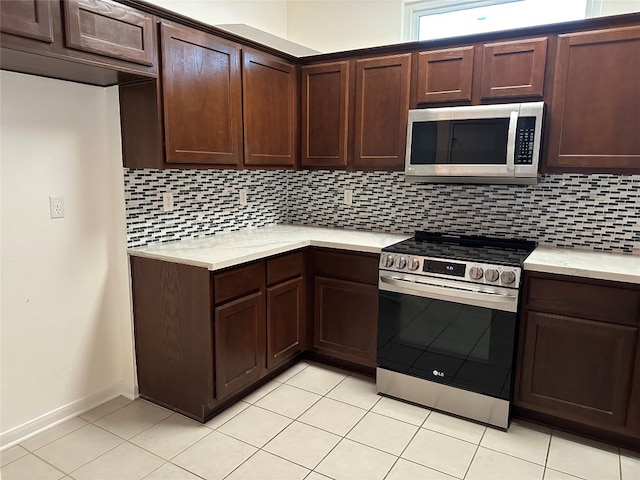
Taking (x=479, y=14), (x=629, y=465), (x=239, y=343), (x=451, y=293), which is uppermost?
(x=479, y=14)

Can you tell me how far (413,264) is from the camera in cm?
251

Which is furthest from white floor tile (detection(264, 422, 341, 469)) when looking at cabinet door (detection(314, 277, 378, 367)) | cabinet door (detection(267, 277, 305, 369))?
cabinet door (detection(314, 277, 378, 367))

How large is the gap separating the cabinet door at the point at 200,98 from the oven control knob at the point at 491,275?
5.30 ft

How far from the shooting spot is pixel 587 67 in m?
2.34

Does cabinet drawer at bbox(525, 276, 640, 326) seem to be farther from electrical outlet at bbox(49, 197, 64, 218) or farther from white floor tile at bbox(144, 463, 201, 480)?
electrical outlet at bbox(49, 197, 64, 218)

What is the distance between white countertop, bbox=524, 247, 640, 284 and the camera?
2094mm

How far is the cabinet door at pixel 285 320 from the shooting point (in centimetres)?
275

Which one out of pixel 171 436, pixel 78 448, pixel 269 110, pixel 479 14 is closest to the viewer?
pixel 78 448

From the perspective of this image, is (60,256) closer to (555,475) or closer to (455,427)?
(455,427)

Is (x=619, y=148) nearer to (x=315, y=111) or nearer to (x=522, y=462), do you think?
(x=522, y=462)

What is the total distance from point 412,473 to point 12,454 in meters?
1.90

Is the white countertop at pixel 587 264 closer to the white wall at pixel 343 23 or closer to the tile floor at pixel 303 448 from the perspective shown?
the tile floor at pixel 303 448

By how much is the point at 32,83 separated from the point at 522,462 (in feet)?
9.69

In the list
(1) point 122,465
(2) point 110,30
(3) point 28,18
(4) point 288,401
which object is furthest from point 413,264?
(3) point 28,18
